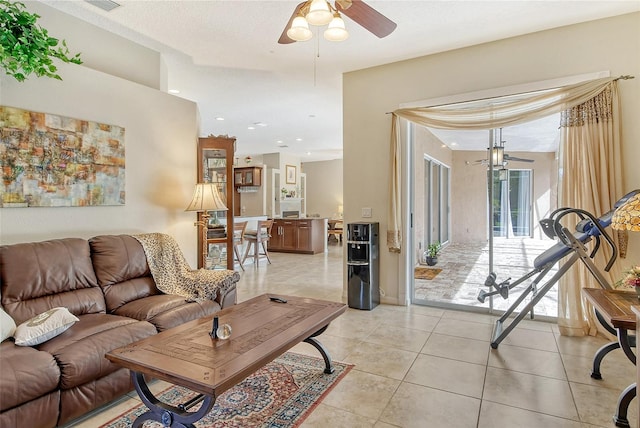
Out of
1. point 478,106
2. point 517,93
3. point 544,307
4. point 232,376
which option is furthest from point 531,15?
point 232,376

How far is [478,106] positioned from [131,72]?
158 inches

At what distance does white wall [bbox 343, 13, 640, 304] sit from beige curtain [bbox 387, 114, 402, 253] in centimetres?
13

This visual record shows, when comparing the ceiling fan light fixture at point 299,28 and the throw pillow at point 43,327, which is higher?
the ceiling fan light fixture at point 299,28

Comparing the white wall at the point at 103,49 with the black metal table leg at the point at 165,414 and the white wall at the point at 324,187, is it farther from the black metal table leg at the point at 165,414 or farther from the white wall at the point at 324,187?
the white wall at the point at 324,187

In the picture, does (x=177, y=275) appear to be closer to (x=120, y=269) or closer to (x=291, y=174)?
(x=120, y=269)

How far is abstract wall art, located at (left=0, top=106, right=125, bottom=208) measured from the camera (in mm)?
2699

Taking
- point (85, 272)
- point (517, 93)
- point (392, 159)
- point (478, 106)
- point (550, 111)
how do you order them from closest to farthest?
point (85, 272) < point (550, 111) < point (517, 93) < point (478, 106) < point (392, 159)

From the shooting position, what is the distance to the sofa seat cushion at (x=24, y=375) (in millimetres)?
1699

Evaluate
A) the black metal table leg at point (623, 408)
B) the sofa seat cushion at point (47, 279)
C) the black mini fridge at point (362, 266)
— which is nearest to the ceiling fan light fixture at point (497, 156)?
the black mini fridge at point (362, 266)

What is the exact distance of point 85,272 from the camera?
9.21 feet

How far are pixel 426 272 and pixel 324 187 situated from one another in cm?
736

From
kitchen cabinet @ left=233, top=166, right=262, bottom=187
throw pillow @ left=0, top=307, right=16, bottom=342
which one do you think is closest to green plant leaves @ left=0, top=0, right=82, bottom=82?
throw pillow @ left=0, top=307, right=16, bottom=342

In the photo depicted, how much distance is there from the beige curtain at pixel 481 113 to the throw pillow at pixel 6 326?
11.8 ft

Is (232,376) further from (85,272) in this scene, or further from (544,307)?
(544,307)
